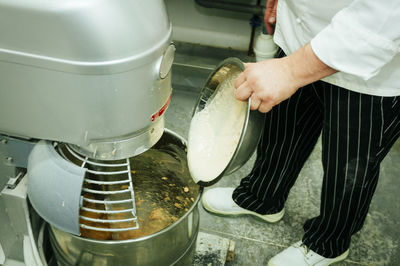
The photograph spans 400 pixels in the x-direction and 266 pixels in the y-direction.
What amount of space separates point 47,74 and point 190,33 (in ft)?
6.07

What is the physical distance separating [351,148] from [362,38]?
1.10 feet

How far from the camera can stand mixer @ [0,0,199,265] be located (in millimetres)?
550

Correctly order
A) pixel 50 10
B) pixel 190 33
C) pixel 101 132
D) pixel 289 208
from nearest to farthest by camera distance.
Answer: pixel 50 10 < pixel 101 132 < pixel 289 208 < pixel 190 33

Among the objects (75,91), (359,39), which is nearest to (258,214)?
(359,39)

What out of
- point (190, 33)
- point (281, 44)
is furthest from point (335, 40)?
point (190, 33)

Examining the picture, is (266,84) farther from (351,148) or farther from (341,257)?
(341,257)

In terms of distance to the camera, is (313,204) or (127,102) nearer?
(127,102)

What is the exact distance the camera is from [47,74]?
58cm

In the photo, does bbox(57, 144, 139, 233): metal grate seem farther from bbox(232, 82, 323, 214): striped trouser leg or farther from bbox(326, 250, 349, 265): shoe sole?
bbox(326, 250, 349, 265): shoe sole

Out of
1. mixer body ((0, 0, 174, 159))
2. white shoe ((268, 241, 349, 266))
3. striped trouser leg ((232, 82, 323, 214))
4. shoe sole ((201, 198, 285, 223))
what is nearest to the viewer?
mixer body ((0, 0, 174, 159))

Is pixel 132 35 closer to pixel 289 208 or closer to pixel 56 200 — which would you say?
pixel 56 200

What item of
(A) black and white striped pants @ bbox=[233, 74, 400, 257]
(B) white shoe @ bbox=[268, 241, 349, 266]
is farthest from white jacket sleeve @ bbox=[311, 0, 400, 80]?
(B) white shoe @ bbox=[268, 241, 349, 266]

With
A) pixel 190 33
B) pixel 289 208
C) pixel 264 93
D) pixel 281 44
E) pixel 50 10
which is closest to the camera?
pixel 50 10

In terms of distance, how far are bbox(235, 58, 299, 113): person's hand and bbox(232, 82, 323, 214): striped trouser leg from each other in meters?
0.28
